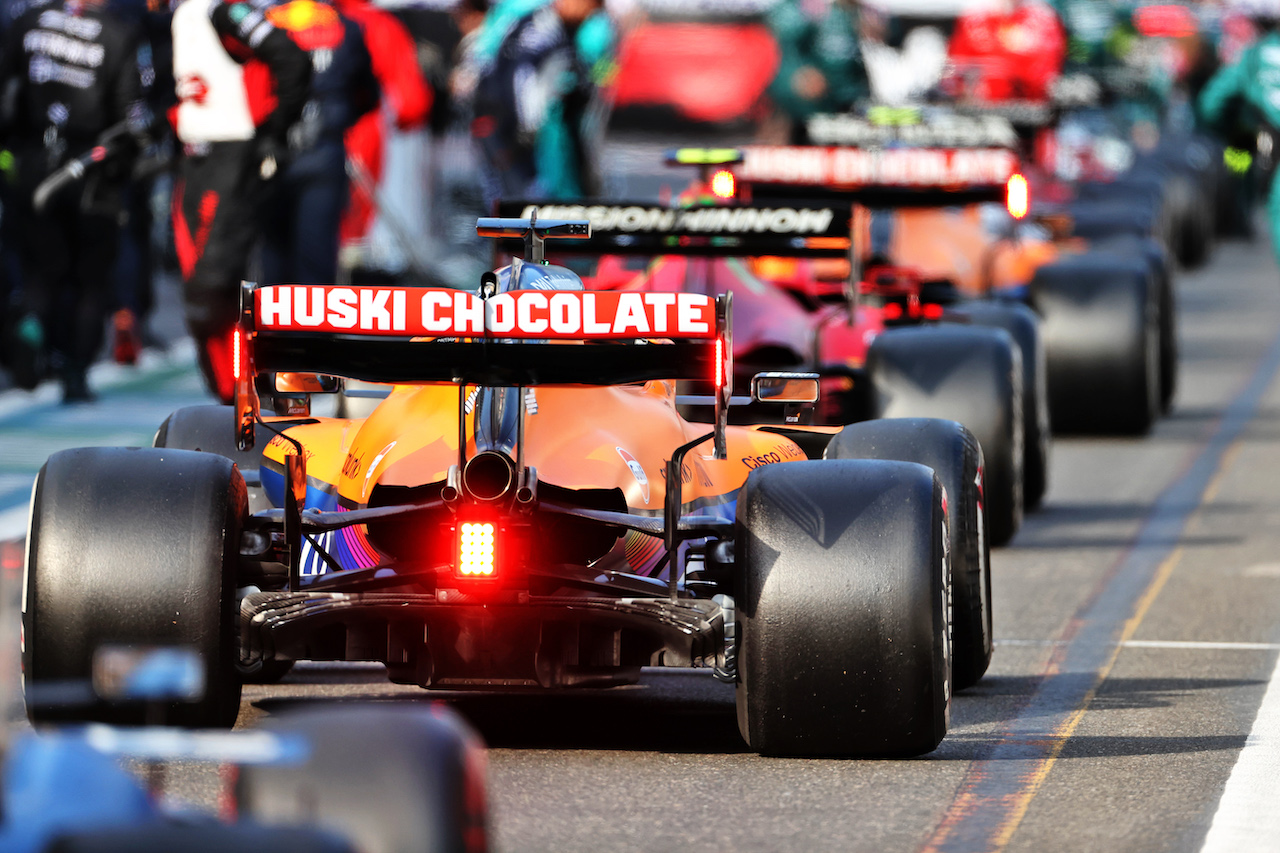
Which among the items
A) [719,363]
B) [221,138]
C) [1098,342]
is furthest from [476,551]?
[1098,342]

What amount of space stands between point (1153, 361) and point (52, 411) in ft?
19.3

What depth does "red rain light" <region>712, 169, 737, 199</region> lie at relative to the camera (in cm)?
1072

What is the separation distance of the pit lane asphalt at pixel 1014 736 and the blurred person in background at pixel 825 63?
1100 centimetres

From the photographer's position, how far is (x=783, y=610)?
595 cm

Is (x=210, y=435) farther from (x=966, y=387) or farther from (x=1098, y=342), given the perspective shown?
(x=1098, y=342)

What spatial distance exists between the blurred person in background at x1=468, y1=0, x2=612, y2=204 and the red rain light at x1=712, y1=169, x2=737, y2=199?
7.72 m

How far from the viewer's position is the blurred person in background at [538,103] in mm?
18469

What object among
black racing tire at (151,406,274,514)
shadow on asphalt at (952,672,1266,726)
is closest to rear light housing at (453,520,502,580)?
shadow on asphalt at (952,672,1266,726)

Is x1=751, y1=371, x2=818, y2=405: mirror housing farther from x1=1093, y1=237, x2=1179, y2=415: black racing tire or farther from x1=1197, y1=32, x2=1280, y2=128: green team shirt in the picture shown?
x1=1197, y1=32, x2=1280, y2=128: green team shirt

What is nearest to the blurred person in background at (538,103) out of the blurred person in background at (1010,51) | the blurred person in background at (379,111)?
the blurred person in background at (379,111)

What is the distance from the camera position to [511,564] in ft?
20.0

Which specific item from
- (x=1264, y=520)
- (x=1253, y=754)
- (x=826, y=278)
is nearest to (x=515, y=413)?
(x=1253, y=754)

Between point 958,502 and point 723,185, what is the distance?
149 inches

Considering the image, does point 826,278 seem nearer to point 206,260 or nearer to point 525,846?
point 206,260
